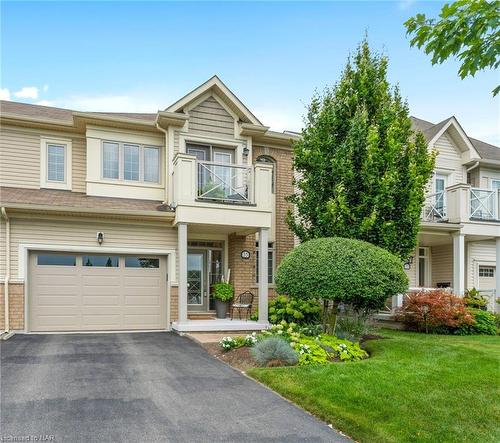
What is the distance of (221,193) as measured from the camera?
42.8 ft

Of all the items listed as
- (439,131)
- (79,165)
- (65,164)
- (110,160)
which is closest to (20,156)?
(65,164)

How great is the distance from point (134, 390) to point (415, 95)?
34.1ft

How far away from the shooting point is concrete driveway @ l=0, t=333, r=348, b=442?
5.17m

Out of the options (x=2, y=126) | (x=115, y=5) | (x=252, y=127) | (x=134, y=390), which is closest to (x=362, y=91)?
(x=252, y=127)

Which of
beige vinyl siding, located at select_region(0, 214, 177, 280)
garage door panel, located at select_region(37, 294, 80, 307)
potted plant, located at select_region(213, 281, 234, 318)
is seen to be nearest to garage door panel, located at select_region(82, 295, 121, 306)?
garage door panel, located at select_region(37, 294, 80, 307)

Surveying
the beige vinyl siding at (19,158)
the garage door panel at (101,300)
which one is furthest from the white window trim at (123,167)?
the garage door panel at (101,300)

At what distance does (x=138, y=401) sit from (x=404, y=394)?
3.73 meters

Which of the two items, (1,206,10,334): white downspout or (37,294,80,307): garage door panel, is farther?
(37,294,80,307): garage door panel

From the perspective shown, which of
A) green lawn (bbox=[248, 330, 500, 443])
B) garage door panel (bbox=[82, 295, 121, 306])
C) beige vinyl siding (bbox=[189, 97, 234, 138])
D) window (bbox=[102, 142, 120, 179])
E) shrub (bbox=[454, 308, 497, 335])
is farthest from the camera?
beige vinyl siding (bbox=[189, 97, 234, 138])

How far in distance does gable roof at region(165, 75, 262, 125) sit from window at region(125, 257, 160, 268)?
442 centimetres

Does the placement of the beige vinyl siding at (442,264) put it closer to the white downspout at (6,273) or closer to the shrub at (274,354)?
the shrub at (274,354)

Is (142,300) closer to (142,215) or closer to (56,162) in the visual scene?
(142,215)

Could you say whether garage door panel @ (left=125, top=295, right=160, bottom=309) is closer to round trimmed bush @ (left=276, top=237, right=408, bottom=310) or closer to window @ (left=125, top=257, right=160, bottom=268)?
window @ (left=125, top=257, right=160, bottom=268)

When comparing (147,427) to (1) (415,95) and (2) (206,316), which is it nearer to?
(2) (206,316)
